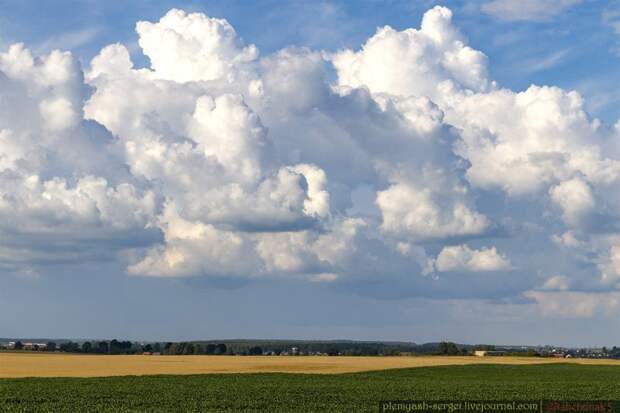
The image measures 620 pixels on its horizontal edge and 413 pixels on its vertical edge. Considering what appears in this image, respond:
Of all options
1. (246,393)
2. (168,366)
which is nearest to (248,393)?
(246,393)

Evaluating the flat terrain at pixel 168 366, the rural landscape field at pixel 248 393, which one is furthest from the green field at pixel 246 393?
the flat terrain at pixel 168 366

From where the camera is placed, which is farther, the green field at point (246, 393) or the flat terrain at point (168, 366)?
the flat terrain at point (168, 366)

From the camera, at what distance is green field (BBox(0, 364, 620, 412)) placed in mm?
58125

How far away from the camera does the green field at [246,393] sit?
A: 191ft

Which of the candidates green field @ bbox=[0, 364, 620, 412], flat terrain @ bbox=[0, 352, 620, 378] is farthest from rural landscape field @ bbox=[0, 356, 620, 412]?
flat terrain @ bbox=[0, 352, 620, 378]

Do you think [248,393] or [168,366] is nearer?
[248,393]

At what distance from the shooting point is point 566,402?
65312mm

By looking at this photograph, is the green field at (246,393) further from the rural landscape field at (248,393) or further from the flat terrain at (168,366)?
the flat terrain at (168,366)

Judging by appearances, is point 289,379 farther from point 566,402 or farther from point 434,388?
point 566,402

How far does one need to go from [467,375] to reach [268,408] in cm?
5974

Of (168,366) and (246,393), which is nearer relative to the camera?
(246,393)

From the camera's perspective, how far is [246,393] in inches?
2734

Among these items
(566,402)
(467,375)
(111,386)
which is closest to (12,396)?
(111,386)

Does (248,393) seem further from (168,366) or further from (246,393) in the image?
(168,366)
